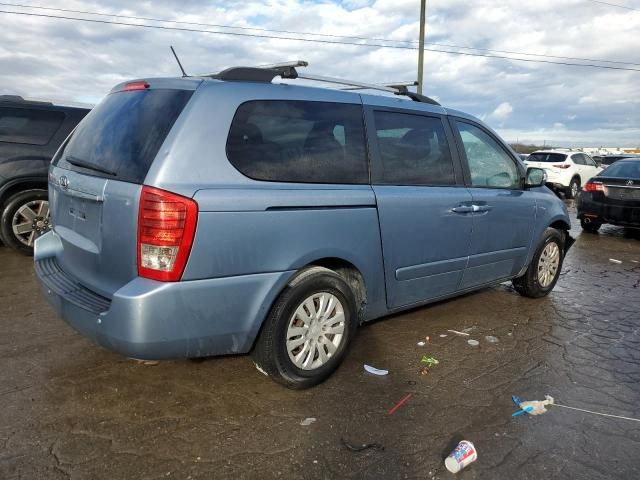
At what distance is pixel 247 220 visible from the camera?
8.83 ft

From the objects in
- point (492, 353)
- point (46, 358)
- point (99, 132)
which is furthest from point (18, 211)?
point (492, 353)

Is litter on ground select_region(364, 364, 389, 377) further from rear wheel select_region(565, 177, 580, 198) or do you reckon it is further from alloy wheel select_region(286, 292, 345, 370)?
rear wheel select_region(565, 177, 580, 198)

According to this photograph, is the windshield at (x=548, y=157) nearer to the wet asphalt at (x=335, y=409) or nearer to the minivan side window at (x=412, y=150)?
the wet asphalt at (x=335, y=409)

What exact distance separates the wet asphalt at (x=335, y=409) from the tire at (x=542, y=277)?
2.76 ft

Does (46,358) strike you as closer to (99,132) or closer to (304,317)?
(99,132)

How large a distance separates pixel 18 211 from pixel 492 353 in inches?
216

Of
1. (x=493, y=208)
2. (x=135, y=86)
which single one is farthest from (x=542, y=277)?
(x=135, y=86)

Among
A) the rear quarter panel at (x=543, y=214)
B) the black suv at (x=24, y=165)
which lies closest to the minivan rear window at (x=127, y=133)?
the black suv at (x=24, y=165)

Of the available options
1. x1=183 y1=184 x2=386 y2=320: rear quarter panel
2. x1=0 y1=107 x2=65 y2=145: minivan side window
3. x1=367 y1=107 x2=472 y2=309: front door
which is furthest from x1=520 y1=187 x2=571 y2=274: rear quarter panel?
x1=0 y1=107 x2=65 y2=145: minivan side window

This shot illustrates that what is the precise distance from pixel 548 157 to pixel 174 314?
1869 cm

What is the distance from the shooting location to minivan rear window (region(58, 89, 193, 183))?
2.66 meters

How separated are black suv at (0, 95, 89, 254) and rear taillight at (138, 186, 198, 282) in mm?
4207

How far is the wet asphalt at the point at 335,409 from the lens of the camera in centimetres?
245

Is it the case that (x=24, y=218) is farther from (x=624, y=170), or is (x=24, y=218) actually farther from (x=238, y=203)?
(x=624, y=170)
